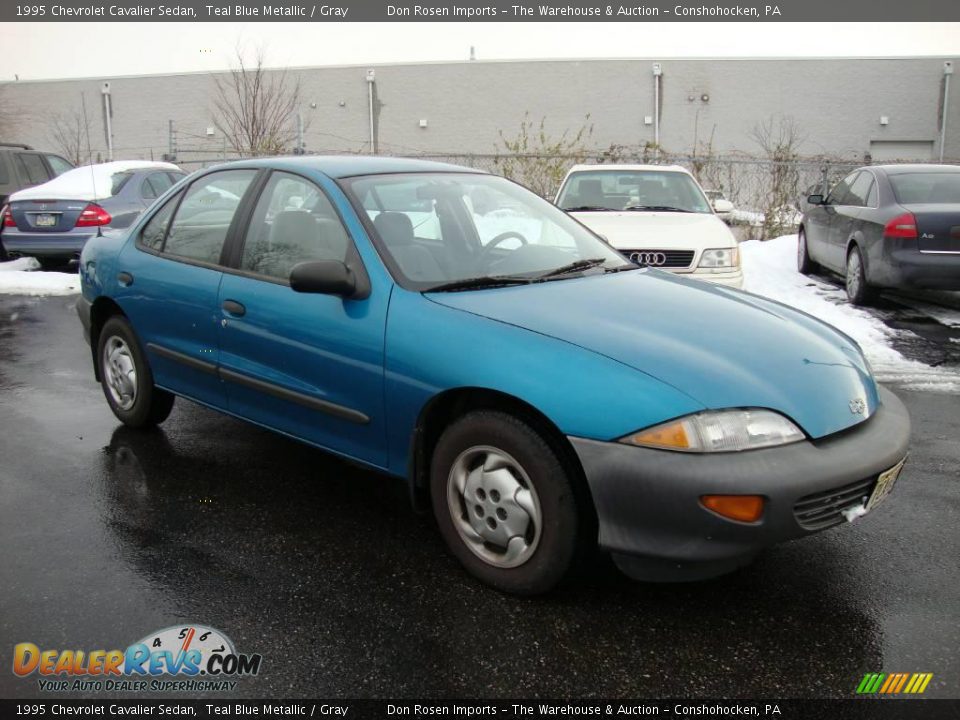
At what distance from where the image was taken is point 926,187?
903 centimetres

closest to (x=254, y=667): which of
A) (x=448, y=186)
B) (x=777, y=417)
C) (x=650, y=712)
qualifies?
(x=650, y=712)

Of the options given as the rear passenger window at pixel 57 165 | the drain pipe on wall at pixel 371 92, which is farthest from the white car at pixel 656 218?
the drain pipe on wall at pixel 371 92

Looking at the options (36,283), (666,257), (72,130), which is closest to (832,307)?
(666,257)

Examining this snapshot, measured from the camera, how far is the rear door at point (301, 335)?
11.4ft

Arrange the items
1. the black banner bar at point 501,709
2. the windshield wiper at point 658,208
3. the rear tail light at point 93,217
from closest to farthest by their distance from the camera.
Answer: the black banner bar at point 501,709, the windshield wiper at point 658,208, the rear tail light at point 93,217

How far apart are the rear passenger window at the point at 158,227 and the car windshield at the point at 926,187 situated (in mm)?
7261

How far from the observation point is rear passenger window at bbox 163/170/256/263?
170 inches

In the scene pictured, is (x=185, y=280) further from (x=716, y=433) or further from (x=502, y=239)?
(x=716, y=433)

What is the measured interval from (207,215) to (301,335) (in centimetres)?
128

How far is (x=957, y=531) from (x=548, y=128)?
29.5 m

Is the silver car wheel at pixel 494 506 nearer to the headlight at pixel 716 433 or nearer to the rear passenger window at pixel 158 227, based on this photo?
the headlight at pixel 716 433

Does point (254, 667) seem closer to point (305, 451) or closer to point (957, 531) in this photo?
point (305, 451)

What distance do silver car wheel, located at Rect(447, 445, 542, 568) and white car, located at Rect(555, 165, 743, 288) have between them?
12.9ft

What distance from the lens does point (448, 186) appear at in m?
4.23
